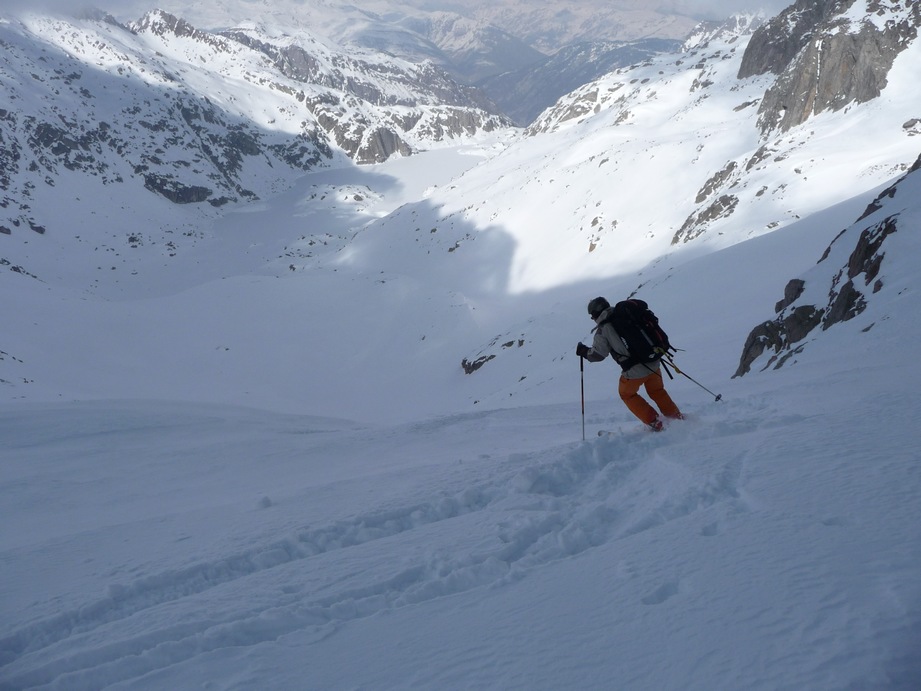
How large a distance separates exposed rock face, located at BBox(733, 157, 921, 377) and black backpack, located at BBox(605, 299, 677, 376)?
5517 mm

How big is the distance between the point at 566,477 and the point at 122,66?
225 m

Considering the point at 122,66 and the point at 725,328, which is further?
the point at 122,66

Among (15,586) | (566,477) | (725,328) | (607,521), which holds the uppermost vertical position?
(725,328)

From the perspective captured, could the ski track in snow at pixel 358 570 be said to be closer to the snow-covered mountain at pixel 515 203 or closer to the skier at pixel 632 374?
the skier at pixel 632 374

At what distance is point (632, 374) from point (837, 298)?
731 centimetres

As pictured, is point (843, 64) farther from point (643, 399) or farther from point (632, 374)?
point (643, 399)

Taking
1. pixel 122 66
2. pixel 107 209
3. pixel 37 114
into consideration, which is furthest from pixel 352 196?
pixel 122 66

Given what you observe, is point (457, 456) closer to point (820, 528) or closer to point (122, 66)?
point (820, 528)

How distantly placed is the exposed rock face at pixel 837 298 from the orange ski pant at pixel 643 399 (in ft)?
17.5

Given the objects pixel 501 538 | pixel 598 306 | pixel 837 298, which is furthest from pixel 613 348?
pixel 837 298

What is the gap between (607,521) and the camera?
4.78 metres

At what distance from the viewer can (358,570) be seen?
14.7 feet

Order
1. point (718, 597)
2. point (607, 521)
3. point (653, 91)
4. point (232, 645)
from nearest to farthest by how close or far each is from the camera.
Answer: point (718, 597), point (232, 645), point (607, 521), point (653, 91)

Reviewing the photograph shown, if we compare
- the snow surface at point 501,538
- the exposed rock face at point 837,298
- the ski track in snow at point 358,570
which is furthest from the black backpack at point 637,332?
the exposed rock face at point 837,298
